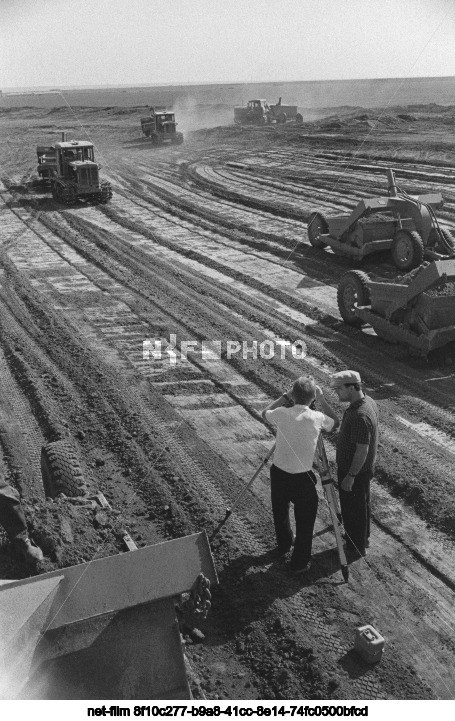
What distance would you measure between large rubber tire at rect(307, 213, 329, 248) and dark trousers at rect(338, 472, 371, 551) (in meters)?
10.6

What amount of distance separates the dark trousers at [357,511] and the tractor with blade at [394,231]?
885 cm

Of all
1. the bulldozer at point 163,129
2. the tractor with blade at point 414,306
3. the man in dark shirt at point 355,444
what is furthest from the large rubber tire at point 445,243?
the bulldozer at point 163,129

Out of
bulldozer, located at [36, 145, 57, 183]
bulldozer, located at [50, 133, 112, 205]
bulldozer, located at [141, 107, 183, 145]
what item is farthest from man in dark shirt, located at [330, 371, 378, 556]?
bulldozer, located at [141, 107, 183, 145]

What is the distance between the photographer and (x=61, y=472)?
6676 mm

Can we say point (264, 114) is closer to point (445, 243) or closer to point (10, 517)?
point (445, 243)

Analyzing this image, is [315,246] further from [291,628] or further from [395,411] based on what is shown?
[291,628]

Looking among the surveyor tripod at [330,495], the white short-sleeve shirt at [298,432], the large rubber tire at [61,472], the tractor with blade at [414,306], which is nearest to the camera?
the white short-sleeve shirt at [298,432]

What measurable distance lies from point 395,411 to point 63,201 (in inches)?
647

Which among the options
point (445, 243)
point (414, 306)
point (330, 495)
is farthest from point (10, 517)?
point (445, 243)

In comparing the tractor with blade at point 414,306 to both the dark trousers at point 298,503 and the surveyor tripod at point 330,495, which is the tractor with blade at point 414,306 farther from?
the dark trousers at point 298,503

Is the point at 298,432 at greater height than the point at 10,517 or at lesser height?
greater

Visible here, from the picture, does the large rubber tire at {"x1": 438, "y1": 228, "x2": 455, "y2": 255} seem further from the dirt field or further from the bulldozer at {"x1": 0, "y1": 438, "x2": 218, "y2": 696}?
the bulldozer at {"x1": 0, "y1": 438, "x2": 218, "y2": 696}

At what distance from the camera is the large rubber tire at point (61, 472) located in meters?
6.59

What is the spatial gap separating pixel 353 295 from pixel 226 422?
378cm
